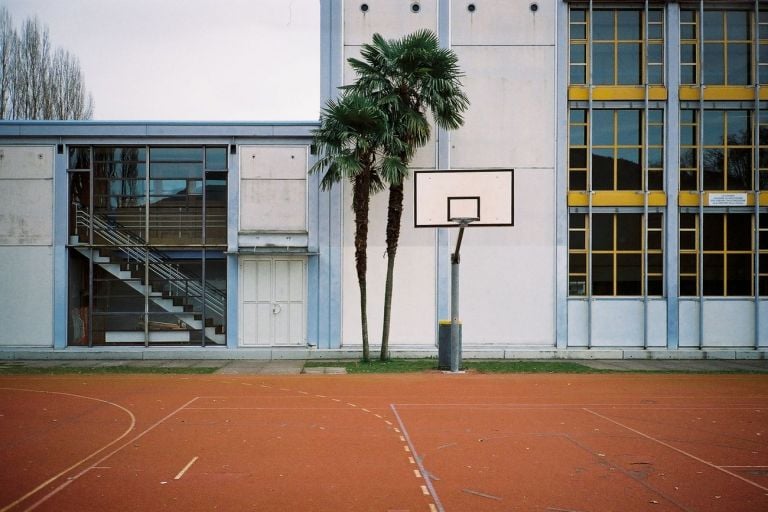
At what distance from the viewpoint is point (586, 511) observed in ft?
24.9

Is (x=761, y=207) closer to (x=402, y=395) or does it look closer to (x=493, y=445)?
(x=402, y=395)

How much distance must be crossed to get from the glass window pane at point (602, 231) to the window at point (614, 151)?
0.97 metres

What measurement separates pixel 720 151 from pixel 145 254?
19487 mm

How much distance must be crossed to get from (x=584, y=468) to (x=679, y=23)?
66.5ft

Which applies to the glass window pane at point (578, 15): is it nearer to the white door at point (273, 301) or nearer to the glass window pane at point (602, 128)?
the glass window pane at point (602, 128)

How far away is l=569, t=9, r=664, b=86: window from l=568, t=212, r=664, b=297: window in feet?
15.1

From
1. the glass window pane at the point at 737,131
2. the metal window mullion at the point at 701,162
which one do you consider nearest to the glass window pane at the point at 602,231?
the metal window mullion at the point at 701,162

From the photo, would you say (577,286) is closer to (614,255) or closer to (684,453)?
(614,255)

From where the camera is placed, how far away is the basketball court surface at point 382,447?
319 inches

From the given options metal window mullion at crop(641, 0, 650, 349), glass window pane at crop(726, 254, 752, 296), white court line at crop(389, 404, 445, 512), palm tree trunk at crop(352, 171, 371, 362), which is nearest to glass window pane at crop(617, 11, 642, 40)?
metal window mullion at crop(641, 0, 650, 349)

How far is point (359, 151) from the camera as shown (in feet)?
71.6

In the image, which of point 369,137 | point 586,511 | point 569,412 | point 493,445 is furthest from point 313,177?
point 586,511

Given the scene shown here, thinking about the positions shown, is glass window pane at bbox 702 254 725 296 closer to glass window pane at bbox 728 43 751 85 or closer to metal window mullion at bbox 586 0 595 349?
metal window mullion at bbox 586 0 595 349

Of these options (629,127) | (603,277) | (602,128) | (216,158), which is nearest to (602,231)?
(603,277)
